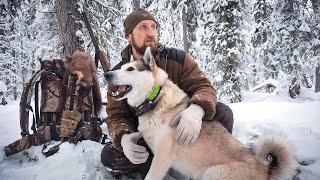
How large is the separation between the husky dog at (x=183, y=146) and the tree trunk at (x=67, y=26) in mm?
3044

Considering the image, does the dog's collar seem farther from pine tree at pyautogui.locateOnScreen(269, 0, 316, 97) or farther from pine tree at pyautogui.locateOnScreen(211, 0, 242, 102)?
pine tree at pyautogui.locateOnScreen(269, 0, 316, 97)

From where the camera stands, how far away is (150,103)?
2.98 m

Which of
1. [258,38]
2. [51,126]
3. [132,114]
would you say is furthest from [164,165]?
[258,38]

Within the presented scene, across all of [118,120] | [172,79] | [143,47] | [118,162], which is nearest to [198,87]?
[172,79]

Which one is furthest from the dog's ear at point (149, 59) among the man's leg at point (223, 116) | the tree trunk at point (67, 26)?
the tree trunk at point (67, 26)

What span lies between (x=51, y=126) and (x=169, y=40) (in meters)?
11.1

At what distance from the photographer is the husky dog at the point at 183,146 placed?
260cm

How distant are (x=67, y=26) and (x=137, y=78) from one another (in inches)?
131

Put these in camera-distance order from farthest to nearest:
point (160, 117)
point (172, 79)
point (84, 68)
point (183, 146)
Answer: point (84, 68), point (172, 79), point (160, 117), point (183, 146)

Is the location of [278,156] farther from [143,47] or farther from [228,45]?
[228,45]

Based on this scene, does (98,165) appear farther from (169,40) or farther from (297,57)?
(169,40)

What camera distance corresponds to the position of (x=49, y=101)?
456cm

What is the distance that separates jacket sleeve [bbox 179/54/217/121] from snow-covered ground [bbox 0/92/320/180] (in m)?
0.84

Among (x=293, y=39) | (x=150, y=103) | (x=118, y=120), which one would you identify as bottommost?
(x=293, y=39)
